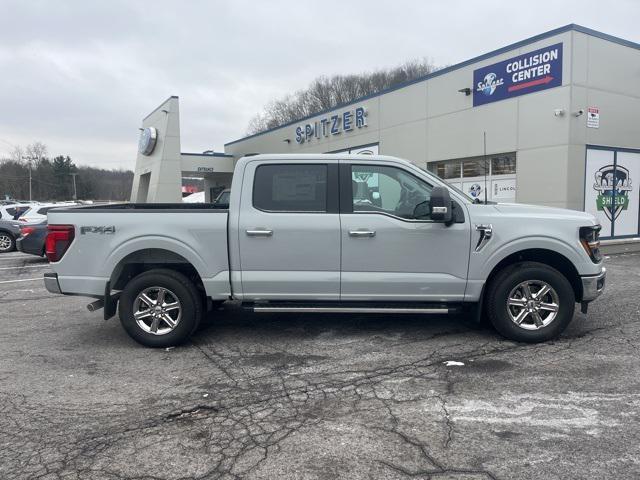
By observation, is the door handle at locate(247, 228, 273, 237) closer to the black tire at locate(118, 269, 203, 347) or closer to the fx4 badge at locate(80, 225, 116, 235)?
the black tire at locate(118, 269, 203, 347)

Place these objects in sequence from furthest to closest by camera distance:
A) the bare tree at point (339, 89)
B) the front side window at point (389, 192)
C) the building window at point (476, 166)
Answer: the bare tree at point (339, 89), the building window at point (476, 166), the front side window at point (389, 192)

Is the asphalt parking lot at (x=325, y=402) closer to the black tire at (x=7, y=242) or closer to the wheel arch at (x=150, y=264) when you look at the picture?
the wheel arch at (x=150, y=264)

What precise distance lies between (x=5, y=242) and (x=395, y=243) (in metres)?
16.4

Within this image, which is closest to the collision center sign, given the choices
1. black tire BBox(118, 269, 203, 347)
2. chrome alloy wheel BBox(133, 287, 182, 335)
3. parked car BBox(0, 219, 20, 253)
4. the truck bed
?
the truck bed

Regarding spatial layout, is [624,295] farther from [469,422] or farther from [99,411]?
[99,411]

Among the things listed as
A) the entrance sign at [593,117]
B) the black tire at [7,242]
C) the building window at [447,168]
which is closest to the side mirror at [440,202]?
the entrance sign at [593,117]

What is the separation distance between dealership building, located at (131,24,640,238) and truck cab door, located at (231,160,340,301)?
27.9 feet

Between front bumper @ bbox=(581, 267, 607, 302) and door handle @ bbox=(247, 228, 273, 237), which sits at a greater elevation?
door handle @ bbox=(247, 228, 273, 237)

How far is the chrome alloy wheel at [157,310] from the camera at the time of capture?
5.24 meters

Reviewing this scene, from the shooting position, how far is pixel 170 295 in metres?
5.30

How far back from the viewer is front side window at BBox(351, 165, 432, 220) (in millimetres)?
5188

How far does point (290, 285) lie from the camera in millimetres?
5227

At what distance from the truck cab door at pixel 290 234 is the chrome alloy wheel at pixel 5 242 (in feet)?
49.2

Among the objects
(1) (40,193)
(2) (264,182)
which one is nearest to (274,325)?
(2) (264,182)
